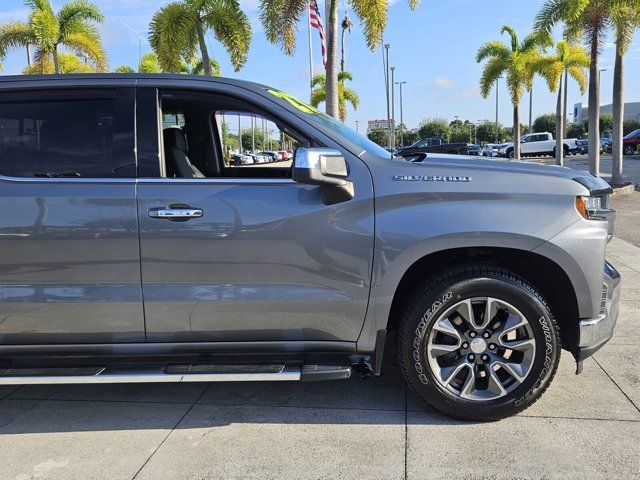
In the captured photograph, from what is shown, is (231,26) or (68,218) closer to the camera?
(68,218)

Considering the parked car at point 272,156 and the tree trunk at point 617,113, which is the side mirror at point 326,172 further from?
the tree trunk at point 617,113

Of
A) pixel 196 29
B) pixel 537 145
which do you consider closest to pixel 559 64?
pixel 196 29

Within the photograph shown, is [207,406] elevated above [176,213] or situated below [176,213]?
below

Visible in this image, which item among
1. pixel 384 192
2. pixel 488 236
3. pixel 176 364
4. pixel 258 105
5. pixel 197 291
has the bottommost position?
pixel 176 364

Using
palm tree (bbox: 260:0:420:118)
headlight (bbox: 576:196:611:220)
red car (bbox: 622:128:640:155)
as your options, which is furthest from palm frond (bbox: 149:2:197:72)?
red car (bbox: 622:128:640:155)

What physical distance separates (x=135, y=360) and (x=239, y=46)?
48.9ft

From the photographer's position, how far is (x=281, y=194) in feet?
9.66

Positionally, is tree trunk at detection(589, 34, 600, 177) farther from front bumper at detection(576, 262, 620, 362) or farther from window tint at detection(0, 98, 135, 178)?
window tint at detection(0, 98, 135, 178)

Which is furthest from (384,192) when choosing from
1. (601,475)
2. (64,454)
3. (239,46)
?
(239,46)

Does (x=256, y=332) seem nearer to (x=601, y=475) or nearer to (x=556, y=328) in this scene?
(x=556, y=328)

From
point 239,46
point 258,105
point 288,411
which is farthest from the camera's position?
point 239,46

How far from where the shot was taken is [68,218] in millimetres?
2889

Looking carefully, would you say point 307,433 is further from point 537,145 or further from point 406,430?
point 537,145

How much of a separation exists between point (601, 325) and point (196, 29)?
1573 centimetres
